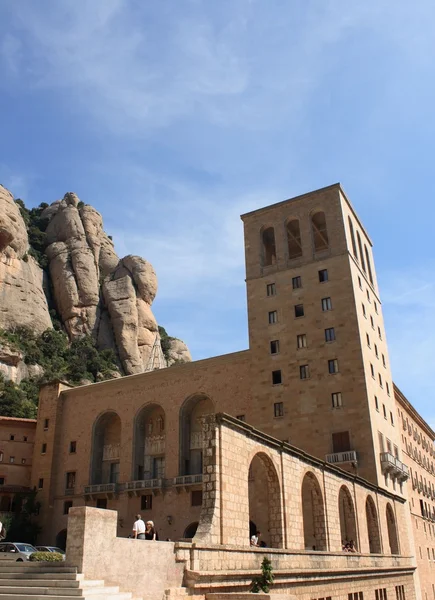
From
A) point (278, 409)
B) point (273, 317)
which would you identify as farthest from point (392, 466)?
point (273, 317)

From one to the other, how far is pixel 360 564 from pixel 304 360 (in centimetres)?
1412

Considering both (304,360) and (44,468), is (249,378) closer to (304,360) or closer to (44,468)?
(304,360)

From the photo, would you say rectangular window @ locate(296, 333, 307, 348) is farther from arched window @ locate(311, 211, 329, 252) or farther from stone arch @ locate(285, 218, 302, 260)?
arched window @ locate(311, 211, 329, 252)

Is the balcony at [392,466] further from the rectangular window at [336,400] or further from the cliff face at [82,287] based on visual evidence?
the cliff face at [82,287]

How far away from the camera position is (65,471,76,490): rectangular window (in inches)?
1690

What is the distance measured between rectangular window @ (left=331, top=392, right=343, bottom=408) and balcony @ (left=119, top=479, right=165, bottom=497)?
12.8m

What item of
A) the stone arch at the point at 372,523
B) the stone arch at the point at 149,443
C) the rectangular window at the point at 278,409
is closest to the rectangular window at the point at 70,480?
the stone arch at the point at 149,443

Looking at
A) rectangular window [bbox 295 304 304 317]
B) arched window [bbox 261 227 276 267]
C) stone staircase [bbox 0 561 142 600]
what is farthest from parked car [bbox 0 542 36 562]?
arched window [bbox 261 227 276 267]

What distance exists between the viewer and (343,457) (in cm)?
3253

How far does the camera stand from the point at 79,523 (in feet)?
35.4

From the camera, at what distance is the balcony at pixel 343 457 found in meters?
32.3

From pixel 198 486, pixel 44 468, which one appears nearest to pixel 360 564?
pixel 198 486

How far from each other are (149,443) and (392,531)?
17.7 metres

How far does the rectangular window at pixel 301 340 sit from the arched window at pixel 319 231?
7.31 metres
